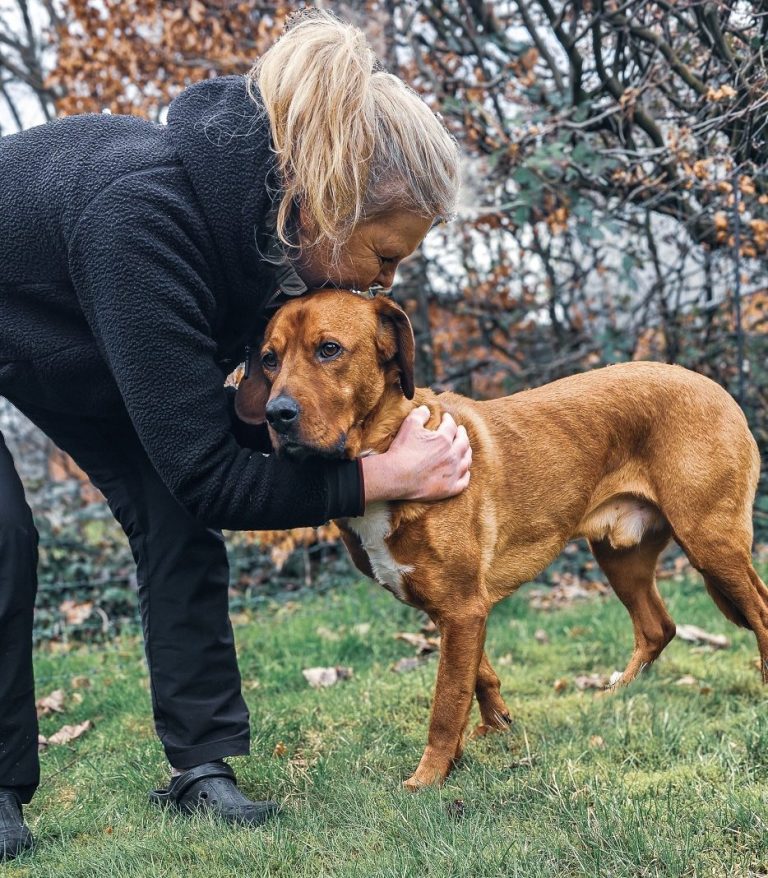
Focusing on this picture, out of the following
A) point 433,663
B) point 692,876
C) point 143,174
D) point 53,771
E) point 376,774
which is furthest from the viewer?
point 433,663

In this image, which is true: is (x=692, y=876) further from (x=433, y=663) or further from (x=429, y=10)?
(x=429, y=10)

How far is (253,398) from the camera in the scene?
9.89ft

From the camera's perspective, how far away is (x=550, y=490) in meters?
3.60

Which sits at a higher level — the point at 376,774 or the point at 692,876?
the point at 692,876

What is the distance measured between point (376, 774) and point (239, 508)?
3.47 ft

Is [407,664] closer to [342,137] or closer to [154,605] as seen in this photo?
[154,605]

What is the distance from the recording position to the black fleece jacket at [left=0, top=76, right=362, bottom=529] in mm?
2465

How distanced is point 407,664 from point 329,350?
2.24 metres

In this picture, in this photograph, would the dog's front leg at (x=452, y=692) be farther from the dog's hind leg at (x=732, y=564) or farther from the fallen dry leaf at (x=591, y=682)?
the fallen dry leaf at (x=591, y=682)

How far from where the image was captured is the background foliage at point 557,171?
209 inches

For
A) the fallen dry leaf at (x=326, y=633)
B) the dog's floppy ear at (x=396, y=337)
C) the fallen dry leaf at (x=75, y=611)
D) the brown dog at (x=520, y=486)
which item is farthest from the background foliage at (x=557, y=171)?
the dog's floppy ear at (x=396, y=337)

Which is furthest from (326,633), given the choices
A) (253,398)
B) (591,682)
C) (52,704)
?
(253,398)

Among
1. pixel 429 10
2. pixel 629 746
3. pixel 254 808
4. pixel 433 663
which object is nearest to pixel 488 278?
pixel 429 10

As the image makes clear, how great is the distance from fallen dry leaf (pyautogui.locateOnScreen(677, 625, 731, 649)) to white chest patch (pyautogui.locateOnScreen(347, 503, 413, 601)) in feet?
7.21
